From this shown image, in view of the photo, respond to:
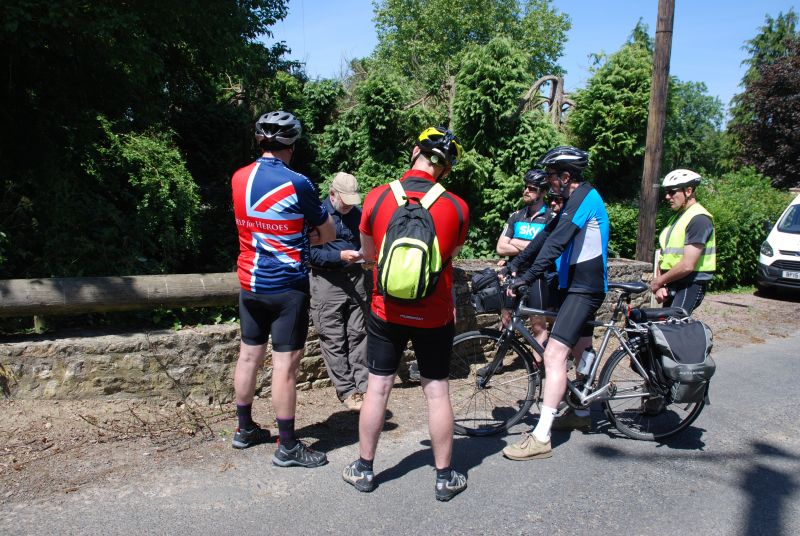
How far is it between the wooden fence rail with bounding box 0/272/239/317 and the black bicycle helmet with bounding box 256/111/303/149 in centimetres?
159

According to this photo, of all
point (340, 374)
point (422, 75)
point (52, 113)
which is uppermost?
point (422, 75)

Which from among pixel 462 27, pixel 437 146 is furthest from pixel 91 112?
pixel 462 27

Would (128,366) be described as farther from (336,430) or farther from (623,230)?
(623,230)

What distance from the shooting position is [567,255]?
167 inches

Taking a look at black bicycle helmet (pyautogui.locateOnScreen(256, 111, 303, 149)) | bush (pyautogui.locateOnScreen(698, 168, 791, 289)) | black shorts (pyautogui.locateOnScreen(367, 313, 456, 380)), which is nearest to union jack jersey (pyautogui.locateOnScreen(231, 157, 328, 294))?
black bicycle helmet (pyautogui.locateOnScreen(256, 111, 303, 149))

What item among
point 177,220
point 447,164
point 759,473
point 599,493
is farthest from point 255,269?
point 177,220

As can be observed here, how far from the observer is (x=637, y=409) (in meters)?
4.72

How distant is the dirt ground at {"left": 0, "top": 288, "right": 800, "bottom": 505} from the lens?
11.8ft

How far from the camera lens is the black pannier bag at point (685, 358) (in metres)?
4.11

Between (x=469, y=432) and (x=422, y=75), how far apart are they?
12.4 meters

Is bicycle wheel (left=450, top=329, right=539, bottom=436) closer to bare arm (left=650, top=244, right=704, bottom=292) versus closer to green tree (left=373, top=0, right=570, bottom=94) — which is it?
bare arm (left=650, top=244, right=704, bottom=292)

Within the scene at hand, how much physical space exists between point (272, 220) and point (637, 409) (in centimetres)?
303

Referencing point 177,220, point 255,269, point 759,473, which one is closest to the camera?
point 255,269

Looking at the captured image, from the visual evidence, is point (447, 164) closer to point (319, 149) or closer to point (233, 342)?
point (233, 342)
